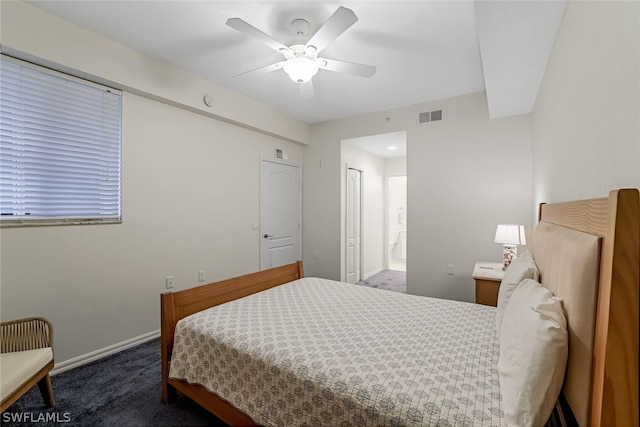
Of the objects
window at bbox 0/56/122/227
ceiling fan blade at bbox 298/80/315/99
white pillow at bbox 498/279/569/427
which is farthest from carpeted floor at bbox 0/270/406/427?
ceiling fan blade at bbox 298/80/315/99

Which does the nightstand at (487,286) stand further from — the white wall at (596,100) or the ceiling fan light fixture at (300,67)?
the ceiling fan light fixture at (300,67)

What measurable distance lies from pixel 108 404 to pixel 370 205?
4.62 meters

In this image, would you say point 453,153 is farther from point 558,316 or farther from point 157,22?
point 157,22

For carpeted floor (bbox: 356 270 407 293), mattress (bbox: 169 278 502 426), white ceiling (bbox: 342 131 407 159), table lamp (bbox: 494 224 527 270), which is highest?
white ceiling (bbox: 342 131 407 159)

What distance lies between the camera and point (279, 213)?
4316 mm

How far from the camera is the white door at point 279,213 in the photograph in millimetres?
4055

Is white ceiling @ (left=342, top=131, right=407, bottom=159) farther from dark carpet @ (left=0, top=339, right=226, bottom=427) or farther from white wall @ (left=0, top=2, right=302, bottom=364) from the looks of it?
dark carpet @ (left=0, top=339, right=226, bottom=427)

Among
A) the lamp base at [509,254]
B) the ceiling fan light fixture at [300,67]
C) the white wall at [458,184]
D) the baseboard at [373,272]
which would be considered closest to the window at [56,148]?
the ceiling fan light fixture at [300,67]

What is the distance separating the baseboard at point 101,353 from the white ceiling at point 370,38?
2.65m

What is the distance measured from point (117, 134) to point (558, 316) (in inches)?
129

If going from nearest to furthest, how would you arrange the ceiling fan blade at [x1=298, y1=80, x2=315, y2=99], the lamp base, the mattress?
1. the mattress
2. the ceiling fan blade at [x1=298, y1=80, x2=315, y2=99]
3. the lamp base

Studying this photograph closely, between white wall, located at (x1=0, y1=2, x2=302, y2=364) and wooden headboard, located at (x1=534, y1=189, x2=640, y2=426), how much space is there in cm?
311

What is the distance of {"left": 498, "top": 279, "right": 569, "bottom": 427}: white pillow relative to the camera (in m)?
0.80

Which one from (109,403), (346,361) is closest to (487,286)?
(346,361)
